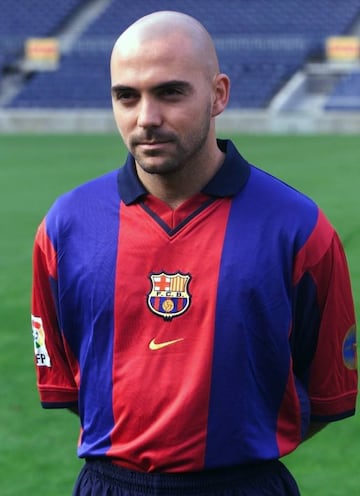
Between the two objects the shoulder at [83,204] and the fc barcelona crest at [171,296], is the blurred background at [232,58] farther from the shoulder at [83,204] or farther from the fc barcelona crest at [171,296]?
the fc barcelona crest at [171,296]

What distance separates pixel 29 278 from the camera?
859 centimetres

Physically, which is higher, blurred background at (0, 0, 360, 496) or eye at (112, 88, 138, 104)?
eye at (112, 88, 138, 104)

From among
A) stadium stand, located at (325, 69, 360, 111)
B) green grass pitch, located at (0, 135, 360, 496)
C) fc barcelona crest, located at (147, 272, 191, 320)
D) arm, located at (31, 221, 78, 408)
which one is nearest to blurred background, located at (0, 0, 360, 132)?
stadium stand, located at (325, 69, 360, 111)

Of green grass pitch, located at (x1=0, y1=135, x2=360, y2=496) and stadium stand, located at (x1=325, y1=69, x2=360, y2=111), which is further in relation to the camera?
stadium stand, located at (x1=325, y1=69, x2=360, y2=111)

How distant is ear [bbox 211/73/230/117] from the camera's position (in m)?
2.16

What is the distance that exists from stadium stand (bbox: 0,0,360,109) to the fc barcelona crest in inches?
976

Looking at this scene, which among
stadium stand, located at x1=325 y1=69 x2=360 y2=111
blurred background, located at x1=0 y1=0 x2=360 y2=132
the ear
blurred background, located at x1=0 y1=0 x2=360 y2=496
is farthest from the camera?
blurred background, located at x1=0 y1=0 x2=360 y2=132

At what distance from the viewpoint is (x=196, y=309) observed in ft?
7.06

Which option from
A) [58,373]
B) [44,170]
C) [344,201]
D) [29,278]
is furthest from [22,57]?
[58,373]

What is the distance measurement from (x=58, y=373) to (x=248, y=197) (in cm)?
59

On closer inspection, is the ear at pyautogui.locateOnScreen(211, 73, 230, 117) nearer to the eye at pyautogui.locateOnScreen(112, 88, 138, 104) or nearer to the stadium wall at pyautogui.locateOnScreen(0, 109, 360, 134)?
the eye at pyautogui.locateOnScreen(112, 88, 138, 104)

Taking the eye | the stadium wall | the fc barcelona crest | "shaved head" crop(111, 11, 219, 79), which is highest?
"shaved head" crop(111, 11, 219, 79)

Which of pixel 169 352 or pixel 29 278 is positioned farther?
pixel 29 278

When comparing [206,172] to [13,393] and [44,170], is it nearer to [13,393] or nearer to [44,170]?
[13,393]
